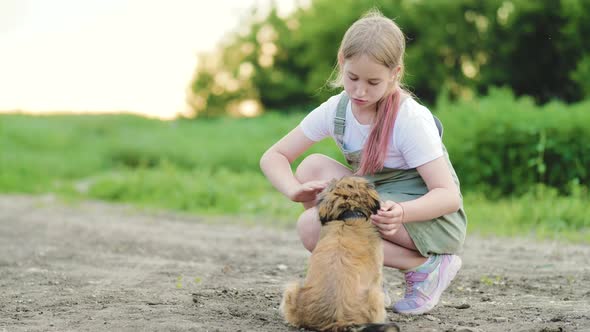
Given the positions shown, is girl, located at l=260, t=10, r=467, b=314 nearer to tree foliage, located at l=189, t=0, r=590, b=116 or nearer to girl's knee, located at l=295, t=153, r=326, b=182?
girl's knee, located at l=295, t=153, r=326, b=182

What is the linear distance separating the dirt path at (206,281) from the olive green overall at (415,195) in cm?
41

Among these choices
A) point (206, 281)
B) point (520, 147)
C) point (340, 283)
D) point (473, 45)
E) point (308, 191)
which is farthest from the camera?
point (473, 45)

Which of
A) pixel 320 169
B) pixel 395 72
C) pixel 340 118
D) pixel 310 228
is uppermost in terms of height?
pixel 395 72

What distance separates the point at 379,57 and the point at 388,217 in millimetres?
820

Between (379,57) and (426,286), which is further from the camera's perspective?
(426,286)

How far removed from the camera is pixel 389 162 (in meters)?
4.16

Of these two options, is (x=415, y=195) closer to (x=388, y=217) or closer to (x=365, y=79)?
(x=388, y=217)

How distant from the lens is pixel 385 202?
12.5 feet

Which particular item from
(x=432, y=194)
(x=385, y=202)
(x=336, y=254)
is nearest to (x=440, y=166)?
(x=432, y=194)

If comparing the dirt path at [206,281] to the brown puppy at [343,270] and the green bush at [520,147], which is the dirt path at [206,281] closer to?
the brown puppy at [343,270]

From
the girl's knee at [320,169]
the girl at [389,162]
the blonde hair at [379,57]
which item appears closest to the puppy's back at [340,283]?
the girl at [389,162]

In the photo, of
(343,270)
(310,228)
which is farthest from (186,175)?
(343,270)

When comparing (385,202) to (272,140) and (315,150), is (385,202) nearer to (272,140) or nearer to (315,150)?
(315,150)

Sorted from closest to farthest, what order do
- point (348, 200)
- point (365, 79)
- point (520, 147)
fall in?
point (348, 200) < point (365, 79) < point (520, 147)
